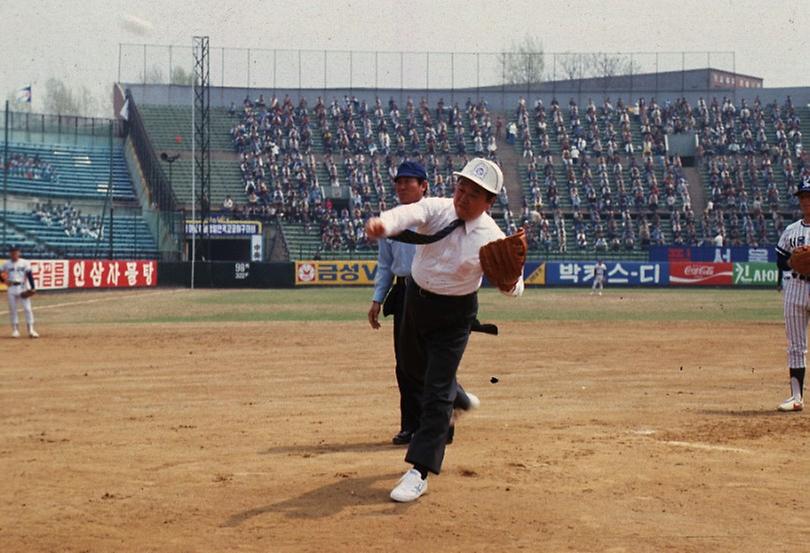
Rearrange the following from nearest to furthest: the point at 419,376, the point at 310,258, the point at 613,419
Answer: the point at 419,376, the point at 613,419, the point at 310,258

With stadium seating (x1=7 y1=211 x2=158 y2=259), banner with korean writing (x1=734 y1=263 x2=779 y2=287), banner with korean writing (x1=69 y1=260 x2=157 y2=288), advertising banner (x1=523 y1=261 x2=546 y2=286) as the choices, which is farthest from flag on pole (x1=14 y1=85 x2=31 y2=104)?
banner with korean writing (x1=734 y1=263 x2=779 y2=287)

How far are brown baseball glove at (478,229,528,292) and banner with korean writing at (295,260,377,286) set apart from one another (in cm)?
4689

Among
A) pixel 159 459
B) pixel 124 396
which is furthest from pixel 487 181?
pixel 124 396

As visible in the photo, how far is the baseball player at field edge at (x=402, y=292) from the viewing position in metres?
8.34

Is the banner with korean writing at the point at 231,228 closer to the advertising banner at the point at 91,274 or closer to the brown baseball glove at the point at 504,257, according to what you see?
the advertising banner at the point at 91,274

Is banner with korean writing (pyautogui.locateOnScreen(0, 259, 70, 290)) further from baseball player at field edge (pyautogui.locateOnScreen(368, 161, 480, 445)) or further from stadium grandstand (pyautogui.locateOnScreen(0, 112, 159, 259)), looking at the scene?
baseball player at field edge (pyautogui.locateOnScreen(368, 161, 480, 445))

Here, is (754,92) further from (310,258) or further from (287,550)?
(287,550)

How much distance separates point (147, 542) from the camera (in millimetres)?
5918

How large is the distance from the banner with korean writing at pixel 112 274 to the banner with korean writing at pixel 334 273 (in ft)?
24.3

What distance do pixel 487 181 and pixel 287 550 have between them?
264 centimetres

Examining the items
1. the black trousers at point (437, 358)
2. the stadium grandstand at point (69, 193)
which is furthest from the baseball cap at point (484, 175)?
the stadium grandstand at point (69, 193)

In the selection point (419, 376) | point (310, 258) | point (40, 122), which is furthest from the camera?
point (40, 122)

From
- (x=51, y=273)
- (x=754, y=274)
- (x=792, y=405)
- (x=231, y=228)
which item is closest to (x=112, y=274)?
(x=51, y=273)

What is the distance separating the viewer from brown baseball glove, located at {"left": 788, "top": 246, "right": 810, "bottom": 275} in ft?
34.5
